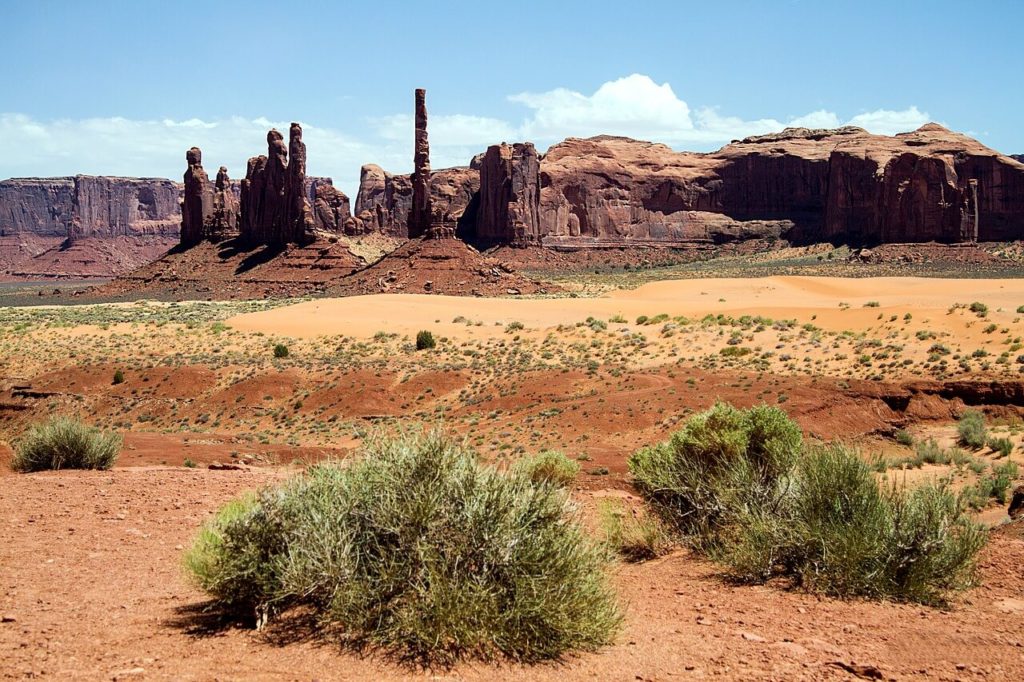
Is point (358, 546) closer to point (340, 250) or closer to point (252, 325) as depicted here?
point (252, 325)

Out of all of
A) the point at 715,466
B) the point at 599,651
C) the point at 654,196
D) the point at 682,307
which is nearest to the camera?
the point at 599,651

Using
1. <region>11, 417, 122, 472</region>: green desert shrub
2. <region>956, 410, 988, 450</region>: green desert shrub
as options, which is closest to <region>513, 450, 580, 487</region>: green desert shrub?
<region>11, 417, 122, 472</region>: green desert shrub

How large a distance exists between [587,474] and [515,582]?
10.6 meters

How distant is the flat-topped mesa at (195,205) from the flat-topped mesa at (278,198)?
4859 millimetres

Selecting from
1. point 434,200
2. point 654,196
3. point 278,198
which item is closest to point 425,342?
point 278,198

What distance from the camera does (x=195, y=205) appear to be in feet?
347

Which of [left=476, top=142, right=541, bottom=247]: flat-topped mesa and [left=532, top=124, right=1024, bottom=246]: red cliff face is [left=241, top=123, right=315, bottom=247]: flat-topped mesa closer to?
[left=476, top=142, right=541, bottom=247]: flat-topped mesa

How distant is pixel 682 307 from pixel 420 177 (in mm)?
44270

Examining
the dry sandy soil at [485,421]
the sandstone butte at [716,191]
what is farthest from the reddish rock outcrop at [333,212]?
the dry sandy soil at [485,421]

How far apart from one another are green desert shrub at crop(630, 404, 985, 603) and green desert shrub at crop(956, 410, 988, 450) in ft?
36.5

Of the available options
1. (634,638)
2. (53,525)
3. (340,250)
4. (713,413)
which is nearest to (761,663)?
(634,638)

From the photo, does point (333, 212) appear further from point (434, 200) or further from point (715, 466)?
point (715, 466)

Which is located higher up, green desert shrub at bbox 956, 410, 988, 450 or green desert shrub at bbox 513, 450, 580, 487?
green desert shrub at bbox 513, 450, 580, 487

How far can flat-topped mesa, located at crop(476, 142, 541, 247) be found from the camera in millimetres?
116562
